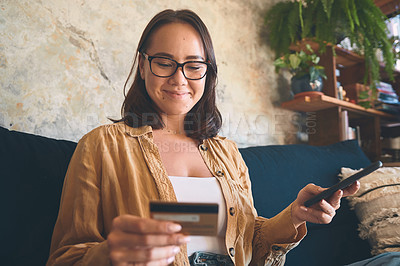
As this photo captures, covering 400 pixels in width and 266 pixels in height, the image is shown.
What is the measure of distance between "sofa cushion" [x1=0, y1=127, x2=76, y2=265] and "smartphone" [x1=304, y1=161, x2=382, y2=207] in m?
0.76

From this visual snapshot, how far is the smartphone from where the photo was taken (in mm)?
648

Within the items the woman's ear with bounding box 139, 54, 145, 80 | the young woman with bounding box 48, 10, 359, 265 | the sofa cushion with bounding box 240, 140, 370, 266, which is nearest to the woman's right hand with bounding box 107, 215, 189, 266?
the young woman with bounding box 48, 10, 359, 265

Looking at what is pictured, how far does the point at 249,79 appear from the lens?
6.74ft

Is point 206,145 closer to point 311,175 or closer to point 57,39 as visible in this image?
point 311,175

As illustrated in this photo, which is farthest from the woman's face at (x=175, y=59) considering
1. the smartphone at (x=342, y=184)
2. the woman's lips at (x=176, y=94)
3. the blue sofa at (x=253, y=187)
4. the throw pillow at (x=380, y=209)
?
the throw pillow at (x=380, y=209)

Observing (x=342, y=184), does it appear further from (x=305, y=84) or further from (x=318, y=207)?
(x=305, y=84)

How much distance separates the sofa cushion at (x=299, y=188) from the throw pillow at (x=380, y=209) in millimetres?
77

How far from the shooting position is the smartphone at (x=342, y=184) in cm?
65

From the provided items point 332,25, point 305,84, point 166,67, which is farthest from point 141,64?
point 332,25

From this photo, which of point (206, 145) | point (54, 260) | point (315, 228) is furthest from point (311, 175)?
point (54, 260)

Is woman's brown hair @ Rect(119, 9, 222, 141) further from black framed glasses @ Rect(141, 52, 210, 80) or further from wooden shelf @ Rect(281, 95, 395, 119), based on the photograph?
wooden shelf @ Rect(281, 95, 395, 119)

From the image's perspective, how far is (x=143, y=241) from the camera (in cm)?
47

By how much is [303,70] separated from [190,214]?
6.17 ft

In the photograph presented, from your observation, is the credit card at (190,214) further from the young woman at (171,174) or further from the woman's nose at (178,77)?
the woman's nose at (178,77)
